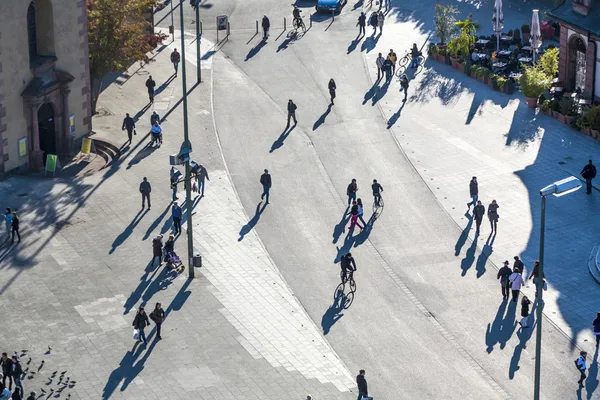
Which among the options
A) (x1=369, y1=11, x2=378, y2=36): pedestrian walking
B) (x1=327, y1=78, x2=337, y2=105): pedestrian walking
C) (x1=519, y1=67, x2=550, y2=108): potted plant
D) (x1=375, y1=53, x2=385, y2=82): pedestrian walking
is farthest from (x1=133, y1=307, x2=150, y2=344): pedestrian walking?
(x1=369, y1=11, x2=378, y2=36): pedestrian walking

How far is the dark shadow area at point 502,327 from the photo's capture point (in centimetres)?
5103

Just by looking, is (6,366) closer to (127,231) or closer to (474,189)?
(127,231)

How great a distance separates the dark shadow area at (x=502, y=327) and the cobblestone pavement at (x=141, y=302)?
593 cm

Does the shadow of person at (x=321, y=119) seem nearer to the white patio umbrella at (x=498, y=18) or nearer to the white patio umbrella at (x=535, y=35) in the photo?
the white patio umbrella at (x=498, y=18)

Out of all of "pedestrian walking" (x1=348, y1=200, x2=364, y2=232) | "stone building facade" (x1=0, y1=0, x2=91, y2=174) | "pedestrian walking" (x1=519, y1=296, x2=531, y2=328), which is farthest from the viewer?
"stone building facade" (x1=0, y1=0, x2=91, y2=174)

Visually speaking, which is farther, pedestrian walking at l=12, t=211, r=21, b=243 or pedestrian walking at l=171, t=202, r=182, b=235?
pedestrian walking at l=171, t=202, r=182, b=235

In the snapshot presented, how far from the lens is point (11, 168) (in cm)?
6244

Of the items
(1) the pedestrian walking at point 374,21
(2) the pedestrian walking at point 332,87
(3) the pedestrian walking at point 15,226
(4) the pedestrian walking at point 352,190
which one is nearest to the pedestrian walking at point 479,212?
(4) the pedestrian walking at point 352,190

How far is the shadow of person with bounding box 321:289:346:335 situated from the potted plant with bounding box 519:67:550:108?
22261 millimetres

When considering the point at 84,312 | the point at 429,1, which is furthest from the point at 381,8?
the point at 84,312

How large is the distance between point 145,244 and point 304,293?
737 cm

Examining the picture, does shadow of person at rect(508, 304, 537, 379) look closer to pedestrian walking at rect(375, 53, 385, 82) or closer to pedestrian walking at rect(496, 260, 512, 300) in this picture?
pedestrian walking at rect(496, 260, 512, 300)

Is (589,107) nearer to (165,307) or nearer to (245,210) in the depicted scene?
(245,210)

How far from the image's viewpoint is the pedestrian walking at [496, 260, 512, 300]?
53469mm
